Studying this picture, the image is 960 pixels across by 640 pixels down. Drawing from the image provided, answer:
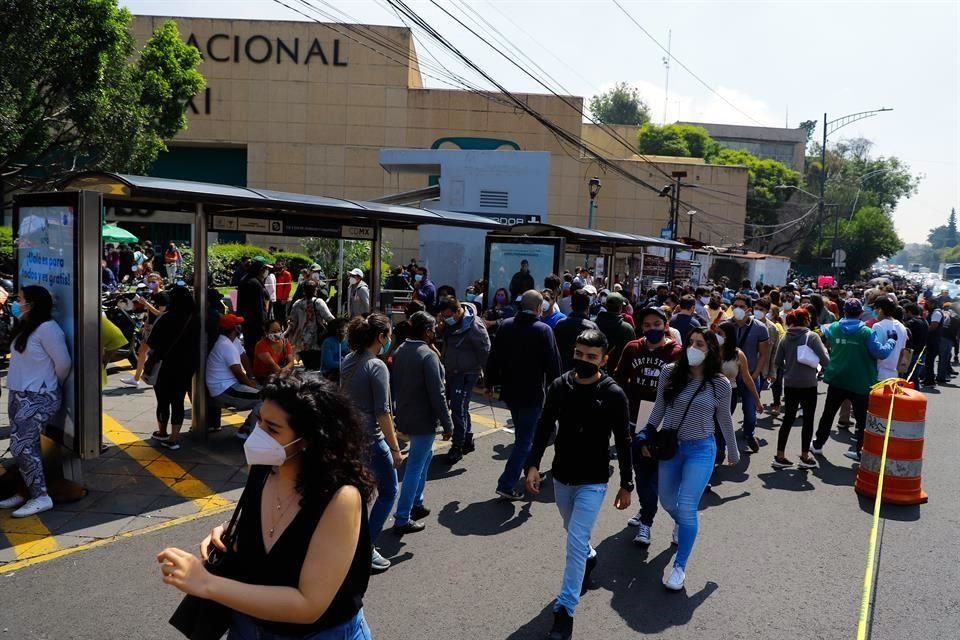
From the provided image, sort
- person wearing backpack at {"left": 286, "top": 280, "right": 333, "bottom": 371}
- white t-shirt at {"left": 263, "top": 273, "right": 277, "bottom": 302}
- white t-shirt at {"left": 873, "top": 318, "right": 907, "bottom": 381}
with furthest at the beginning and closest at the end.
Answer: white t-shirt at {"left": 263, "top": 273, "right": 277, "bottom": 302} → person wearing backpack at {"left": 286, "top": 280, "right": 333, "bottom": 371} → white t-shirt at {"left": 873, "top": 318, "right": 907, "bottom": 381}

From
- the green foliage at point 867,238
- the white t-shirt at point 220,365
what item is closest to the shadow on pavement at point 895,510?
the white t-shirt at point 220,365

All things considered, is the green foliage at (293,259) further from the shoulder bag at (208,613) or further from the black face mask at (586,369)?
the shoulder bag at (208,613)

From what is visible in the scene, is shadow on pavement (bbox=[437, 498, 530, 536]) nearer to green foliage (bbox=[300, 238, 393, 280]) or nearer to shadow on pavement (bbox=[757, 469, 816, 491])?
shadow on pavement (bbox=[757, 469, 816, 491])

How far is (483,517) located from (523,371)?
1335 millimetres

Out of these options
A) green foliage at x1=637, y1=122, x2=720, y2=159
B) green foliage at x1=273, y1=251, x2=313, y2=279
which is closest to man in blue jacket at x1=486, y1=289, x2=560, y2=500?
green foliage at x1=273, y1=251, x2=313, y2=279

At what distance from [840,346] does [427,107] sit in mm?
42922

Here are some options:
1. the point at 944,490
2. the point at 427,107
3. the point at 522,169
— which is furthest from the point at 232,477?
the point at 427,107

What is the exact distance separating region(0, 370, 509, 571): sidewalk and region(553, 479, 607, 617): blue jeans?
3320 mm

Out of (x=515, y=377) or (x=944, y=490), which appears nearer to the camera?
(x=515, y=377)

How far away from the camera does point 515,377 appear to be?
22.7 feet

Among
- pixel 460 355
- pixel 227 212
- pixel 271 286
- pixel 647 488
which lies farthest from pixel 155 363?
pixel 271 286

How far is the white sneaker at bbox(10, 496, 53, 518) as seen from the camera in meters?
5.93

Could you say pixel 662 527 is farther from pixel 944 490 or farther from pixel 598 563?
pixel 944 490

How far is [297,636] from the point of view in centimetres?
244
